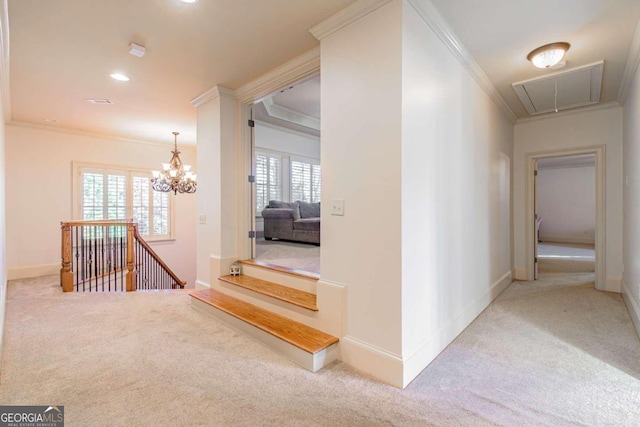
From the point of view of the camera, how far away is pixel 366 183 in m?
2.18

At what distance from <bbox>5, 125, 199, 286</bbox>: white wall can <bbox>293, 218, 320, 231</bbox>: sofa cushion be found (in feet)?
13.1

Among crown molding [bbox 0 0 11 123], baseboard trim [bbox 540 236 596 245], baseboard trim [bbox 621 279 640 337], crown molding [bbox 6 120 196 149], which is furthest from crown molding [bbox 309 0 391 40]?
baseboard trim [bbox 540 236 596 245]

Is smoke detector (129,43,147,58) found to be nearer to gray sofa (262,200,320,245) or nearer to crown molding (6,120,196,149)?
gray sofa (262,200,320,245)

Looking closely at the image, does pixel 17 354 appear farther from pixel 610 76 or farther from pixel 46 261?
pixel 610 76

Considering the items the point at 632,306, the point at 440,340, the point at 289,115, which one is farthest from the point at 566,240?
the point at 440,340

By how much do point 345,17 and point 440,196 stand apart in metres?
1.57

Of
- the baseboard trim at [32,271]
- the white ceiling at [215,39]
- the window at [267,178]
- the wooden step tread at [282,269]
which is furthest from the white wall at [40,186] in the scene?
the wooden step tread at [282,269]

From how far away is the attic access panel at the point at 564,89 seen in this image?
10.6ft

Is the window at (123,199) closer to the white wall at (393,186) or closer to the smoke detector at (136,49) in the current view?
the smoke detector at (136,49)

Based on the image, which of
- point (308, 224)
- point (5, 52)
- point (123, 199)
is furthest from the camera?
point (123, 199)

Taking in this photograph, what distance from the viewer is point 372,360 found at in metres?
2.15

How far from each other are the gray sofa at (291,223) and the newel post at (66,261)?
3110mm

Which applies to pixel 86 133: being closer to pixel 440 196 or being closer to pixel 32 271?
pixel 32 271

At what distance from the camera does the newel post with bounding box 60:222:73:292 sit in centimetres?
435
